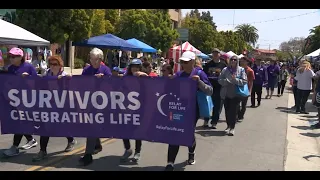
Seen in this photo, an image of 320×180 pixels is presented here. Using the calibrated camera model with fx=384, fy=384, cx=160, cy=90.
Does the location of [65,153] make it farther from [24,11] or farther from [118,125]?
[24,11]

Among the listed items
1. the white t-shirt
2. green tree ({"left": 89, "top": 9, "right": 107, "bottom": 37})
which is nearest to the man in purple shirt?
the white t-shirt

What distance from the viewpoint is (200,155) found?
22.3 ft

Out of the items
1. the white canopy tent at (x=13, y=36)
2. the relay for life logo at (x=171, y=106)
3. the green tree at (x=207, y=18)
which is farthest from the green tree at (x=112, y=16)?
the green tree at (x=207, y=18)

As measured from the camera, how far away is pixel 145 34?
42156 millimetres

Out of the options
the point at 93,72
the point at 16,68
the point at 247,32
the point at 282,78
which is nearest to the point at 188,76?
the point at 93,72

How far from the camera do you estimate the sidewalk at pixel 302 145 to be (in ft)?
21.1

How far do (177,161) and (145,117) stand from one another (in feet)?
3.50

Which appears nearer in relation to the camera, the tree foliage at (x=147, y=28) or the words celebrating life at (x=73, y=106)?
the words celebrating life at (x=73, y=106)

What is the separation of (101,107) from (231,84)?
3.52 m

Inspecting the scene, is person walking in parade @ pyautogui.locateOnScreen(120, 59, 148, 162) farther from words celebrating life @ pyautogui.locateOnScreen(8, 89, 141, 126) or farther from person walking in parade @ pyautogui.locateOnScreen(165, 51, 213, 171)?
person walking in parade @ pyautogui.locateOnScreen(165, 51, 213, 171)

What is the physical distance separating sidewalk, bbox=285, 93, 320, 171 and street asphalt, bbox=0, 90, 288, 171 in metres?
0.16

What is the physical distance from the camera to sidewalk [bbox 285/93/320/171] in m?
6.43

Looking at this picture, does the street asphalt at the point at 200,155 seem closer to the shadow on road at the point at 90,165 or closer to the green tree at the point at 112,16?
the shadow on road at the point at 90,165

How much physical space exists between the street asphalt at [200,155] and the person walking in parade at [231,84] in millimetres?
533
